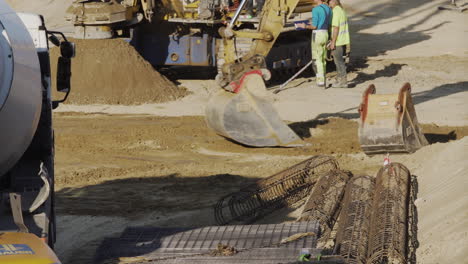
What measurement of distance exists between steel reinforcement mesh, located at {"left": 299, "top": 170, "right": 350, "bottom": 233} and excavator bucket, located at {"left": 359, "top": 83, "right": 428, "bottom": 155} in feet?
4.88

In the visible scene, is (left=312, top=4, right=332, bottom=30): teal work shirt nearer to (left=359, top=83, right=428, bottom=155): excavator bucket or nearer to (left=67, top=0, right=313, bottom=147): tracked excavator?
(left=67, top=0, right=313, bottom=147): tracked excavator

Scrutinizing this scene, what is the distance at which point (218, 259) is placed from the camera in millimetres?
8266

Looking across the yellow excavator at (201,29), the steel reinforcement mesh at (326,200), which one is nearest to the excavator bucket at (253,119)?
the yellow excavator at (201,29)

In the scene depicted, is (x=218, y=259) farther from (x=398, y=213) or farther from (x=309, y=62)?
(x=309, y=62)

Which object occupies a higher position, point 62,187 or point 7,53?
point 7,53

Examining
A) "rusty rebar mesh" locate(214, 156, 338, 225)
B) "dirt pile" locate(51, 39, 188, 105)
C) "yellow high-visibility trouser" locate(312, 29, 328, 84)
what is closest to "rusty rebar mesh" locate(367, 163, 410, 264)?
"rusty rebar mesh" locate(214, 156, 338, 225)

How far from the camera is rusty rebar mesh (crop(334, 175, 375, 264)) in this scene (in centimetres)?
860

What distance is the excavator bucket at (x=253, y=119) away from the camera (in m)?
14.6

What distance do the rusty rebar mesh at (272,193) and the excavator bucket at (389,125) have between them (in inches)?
48.7

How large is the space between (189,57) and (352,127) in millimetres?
5686

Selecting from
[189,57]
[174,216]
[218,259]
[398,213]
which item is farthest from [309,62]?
[218,259]

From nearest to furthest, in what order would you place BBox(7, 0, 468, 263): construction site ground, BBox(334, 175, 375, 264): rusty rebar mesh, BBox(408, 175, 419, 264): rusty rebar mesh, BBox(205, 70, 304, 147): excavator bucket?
BBox(334, 175, 375, 264): rusty rebar mesh
BBox(408, 175, 419, 264): rusty rebar mesh
BBox(7, 0, 468, 263): construction site ground
BBox(205, 70, 304, 147): excavator bucket

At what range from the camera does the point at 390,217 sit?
30.7ft

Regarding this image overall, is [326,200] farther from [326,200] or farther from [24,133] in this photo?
[24,133]
